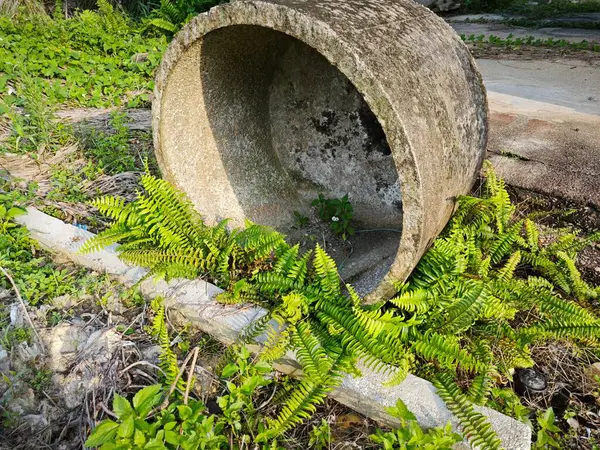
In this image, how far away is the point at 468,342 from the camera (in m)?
2.42

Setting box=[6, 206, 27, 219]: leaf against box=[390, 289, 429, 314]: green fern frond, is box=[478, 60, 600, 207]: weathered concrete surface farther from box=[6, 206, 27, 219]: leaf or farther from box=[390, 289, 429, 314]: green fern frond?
box=[6, 206, 27, 219]: leaf

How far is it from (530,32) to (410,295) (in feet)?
30.4

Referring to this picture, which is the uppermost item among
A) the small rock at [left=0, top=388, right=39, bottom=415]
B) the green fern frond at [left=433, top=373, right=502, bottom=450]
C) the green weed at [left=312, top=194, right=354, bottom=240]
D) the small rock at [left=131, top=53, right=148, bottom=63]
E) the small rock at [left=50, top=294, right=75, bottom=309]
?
the small rock at [left=131, top=53, right=148, bottom=63]

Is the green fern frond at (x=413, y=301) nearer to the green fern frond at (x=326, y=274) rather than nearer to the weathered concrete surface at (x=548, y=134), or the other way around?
the green fern frond at (x=326, y=274)

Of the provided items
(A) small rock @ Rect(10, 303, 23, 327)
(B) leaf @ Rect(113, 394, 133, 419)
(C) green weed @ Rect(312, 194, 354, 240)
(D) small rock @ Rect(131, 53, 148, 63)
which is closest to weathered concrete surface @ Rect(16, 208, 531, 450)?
(A) small rock @ Rect(10, 303, 23, 327)

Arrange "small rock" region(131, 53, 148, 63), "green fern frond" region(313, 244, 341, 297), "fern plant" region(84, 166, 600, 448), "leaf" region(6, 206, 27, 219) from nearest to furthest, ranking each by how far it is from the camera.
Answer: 1. "fern plant" region(84, 166, 600, 448)
2. "green fern frond" region(313, 244, 341, 297)
3. "leaf" region(6, 206, 27, 219)
4. "small rock" region(131, 53, 148, 63)

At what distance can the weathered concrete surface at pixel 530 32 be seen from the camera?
8.73 metres

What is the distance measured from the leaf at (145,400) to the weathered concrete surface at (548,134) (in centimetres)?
265

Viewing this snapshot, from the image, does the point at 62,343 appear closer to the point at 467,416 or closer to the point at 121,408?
the point at 121,408

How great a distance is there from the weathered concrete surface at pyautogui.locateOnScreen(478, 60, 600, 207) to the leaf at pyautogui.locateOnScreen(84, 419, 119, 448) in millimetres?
2845

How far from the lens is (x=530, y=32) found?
9.48 metres

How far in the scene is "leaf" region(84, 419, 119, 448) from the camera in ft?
5.72

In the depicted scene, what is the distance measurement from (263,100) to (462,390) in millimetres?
2528

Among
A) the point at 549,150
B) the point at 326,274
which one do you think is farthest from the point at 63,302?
the point at 549,150
